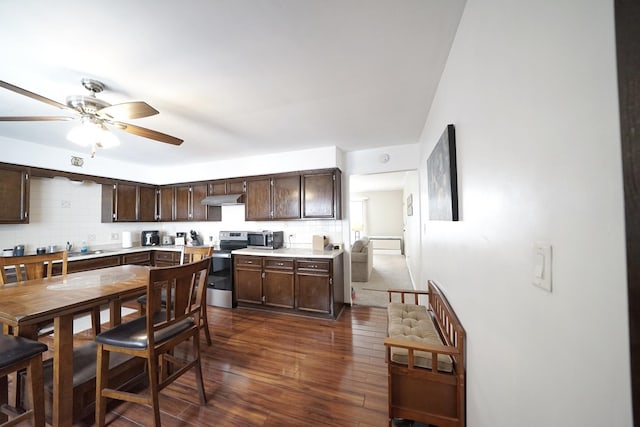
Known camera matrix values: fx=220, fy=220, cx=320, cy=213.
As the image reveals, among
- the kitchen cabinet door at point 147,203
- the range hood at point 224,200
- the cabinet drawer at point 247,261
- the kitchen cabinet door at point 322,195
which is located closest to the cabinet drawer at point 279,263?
the cabinet drawer at point 247,261

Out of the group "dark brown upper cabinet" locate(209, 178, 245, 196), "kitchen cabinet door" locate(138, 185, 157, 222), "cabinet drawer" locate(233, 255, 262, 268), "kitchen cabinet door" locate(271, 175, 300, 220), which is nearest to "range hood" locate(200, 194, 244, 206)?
"dark brown upper cabinet" locate(209, 178, 245, 196)

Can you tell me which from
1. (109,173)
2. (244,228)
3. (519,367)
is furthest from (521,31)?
(109,173)

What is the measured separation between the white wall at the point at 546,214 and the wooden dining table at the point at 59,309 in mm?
2213

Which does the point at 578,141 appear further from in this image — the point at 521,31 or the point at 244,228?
the point at 244,228

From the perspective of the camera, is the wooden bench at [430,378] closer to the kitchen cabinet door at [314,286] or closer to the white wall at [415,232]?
the kitchen cabinet door at [314,286]

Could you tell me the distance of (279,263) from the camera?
3.29 metres

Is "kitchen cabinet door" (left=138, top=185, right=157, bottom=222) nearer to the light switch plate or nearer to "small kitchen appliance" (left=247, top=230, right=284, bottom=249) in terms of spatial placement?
"small kitchen appliance" (left=247, top=230, right=284, bottom=249)

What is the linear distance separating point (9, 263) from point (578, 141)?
3.44m

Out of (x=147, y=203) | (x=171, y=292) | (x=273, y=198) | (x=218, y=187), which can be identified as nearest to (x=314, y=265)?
(x=273, y=198)

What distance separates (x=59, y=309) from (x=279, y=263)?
2.22 metres

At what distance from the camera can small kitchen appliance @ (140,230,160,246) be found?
174 inches

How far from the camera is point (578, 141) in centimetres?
49

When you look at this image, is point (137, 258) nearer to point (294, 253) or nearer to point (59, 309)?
point (294, 253)

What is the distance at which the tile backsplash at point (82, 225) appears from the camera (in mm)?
3189
